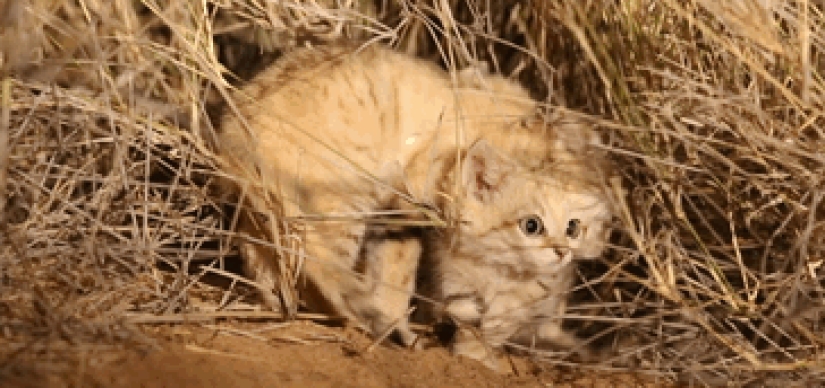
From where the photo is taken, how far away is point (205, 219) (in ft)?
10.8

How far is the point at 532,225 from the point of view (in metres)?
3.18

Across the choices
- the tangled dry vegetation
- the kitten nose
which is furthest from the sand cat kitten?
the tangled dry vegetation

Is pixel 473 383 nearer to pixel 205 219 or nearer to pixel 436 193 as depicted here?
pixel 436 193

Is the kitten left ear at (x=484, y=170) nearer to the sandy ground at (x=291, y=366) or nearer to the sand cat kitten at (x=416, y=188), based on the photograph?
the sand cat kitten at (x=416, y=188)

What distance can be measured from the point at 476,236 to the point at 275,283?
608 millimetres

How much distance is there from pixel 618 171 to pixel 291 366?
1.12m

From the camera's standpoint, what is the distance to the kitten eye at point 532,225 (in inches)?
125

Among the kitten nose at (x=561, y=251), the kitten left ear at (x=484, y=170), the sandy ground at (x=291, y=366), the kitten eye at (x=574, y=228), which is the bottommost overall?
the sandy ground at (x=291, y=366)

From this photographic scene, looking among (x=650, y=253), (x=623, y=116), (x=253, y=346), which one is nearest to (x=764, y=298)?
(x=650, y=253)

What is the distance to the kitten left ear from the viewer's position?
3.18 metres

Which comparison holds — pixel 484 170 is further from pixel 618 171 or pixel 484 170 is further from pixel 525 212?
pixel 618 171

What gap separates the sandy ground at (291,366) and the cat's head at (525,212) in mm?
319

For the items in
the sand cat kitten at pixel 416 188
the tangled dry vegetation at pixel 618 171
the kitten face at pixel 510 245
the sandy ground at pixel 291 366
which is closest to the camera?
the sandy ground at pixel 291 366

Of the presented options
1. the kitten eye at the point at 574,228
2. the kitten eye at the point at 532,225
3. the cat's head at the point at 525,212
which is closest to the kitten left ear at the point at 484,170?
the cat's head at the point at 525,212
